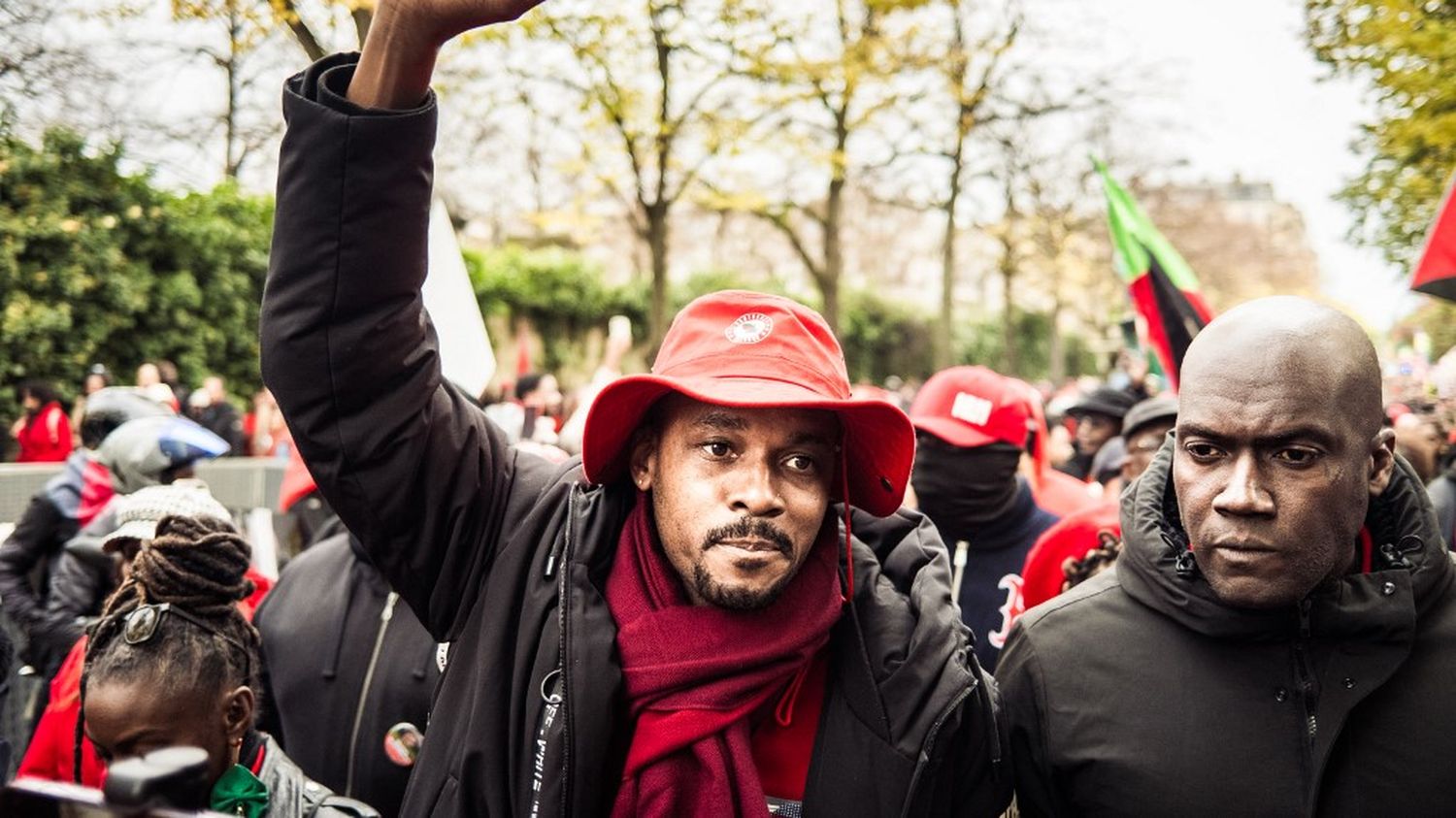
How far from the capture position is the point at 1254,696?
2080mm

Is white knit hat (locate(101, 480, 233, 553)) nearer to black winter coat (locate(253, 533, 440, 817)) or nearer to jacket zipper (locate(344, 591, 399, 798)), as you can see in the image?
black winter coat (locate(253, 533, 440, 817))

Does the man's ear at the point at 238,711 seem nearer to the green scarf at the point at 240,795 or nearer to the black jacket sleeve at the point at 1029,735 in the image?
the green scarf at the point at 240,795

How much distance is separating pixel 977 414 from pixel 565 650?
104 inches

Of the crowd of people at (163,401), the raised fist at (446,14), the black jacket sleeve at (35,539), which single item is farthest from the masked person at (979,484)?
the crowd of people at (163,401)

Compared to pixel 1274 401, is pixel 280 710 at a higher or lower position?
lower

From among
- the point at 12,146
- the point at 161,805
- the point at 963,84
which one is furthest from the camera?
the point at 963,84

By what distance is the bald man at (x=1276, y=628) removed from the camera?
200 cm

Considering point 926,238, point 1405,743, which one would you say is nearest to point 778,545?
point 1405,743

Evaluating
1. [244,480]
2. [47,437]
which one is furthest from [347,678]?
[47,437]

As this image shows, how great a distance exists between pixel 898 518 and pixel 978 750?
19.5 inches

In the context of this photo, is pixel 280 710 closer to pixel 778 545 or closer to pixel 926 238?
pixel 778 545

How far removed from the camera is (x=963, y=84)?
18.5m

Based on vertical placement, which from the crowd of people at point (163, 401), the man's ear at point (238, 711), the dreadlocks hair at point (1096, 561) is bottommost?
the crowd of people at point (163, 401)

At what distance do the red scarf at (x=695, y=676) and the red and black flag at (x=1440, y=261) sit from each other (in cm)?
291
